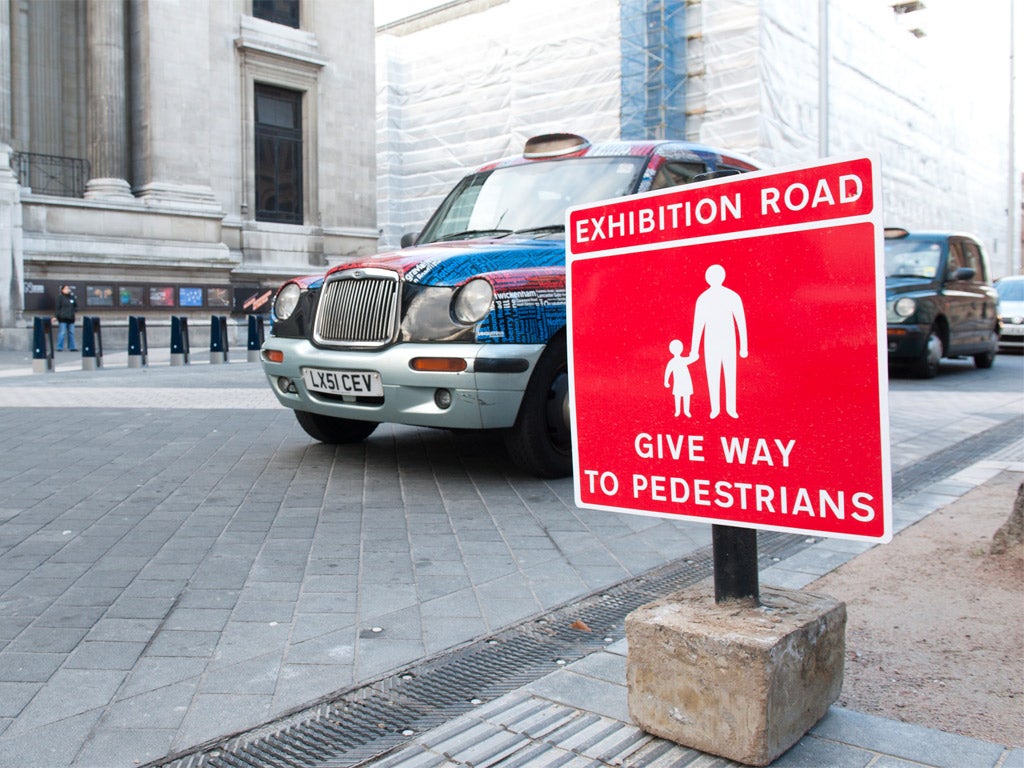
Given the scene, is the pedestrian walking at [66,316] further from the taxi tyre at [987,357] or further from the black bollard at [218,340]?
the taxi tyre at [987,357]

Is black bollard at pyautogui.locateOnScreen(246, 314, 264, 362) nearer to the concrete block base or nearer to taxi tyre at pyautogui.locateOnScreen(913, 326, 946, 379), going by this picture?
taxi tyre at pyautogui.locateOnScreen(913, 326, 946, 379)

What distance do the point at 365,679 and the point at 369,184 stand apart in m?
27.7

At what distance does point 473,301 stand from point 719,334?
3004mm

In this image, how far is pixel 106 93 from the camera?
23.4 m

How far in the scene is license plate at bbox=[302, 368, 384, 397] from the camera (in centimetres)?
554

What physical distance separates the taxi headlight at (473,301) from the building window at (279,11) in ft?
81.5

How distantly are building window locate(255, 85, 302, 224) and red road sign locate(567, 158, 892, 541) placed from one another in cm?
2590

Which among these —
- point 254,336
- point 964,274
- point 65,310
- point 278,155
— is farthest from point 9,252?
point 964,274

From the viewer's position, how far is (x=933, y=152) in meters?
39.1

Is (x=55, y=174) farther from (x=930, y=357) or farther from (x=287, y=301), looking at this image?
(x=287, y=301)

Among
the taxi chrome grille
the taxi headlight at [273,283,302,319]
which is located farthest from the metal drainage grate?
the taxi headlight at [273,283,302,319]

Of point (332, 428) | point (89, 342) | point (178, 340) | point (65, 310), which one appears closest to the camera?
point (332, 428)

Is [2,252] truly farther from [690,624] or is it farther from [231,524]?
[690,624]

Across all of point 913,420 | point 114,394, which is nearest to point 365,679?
point 913,420
